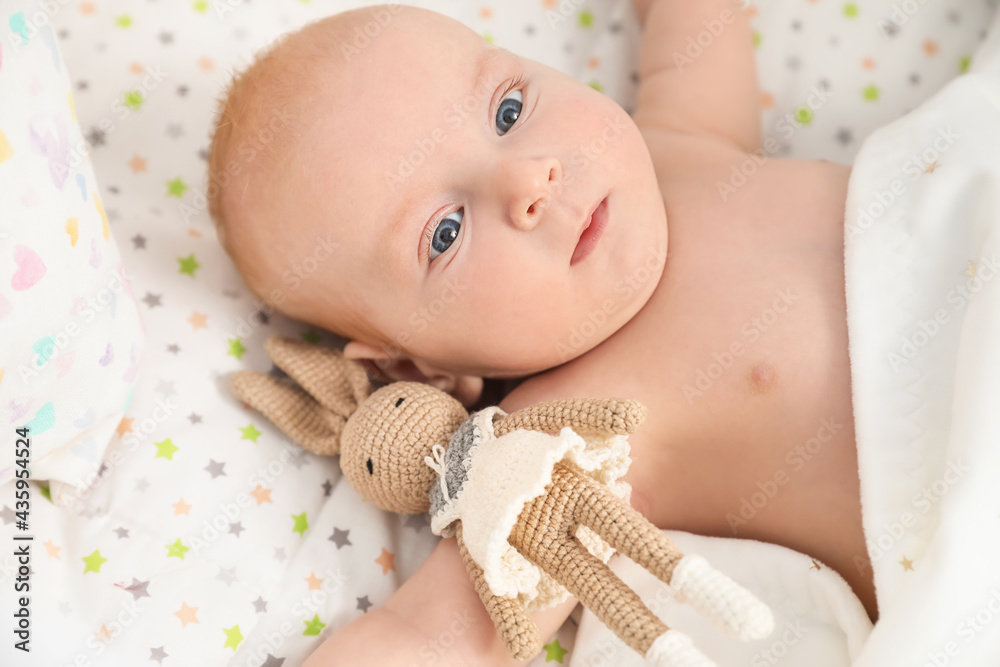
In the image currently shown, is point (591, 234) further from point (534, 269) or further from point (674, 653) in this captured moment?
point (674, 653)

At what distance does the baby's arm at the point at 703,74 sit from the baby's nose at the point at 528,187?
0.53 metres

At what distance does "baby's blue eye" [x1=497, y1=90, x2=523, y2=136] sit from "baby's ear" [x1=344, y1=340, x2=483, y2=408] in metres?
0.40

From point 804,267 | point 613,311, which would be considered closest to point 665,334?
point 613,311

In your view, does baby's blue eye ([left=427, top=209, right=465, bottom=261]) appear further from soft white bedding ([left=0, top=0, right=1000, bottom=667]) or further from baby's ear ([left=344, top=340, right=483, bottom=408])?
soft white bedding ([left=0, top=0, right=1000, bottom=667])

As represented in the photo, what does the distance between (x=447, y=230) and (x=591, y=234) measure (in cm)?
21

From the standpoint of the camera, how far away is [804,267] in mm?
1178

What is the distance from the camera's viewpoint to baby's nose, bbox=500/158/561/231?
1.03 m

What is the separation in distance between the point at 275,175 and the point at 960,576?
3.39 feet

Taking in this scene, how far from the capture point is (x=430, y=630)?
1024 millimetres

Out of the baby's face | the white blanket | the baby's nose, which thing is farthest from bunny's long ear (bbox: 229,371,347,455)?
the white blanket

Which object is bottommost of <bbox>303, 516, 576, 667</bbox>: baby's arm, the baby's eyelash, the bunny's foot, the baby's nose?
<bbox>303, 516, 576, 667</bbox>: baby's arm

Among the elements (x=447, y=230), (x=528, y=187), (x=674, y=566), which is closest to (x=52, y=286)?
(x=447, y=230)

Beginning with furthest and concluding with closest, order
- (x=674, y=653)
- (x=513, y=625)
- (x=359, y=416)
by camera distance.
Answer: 1. (x=359, y=416)
2. (x=513, y=625)
3. (x=674, y=653)

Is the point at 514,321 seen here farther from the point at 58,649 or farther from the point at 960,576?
the point at 58,649
